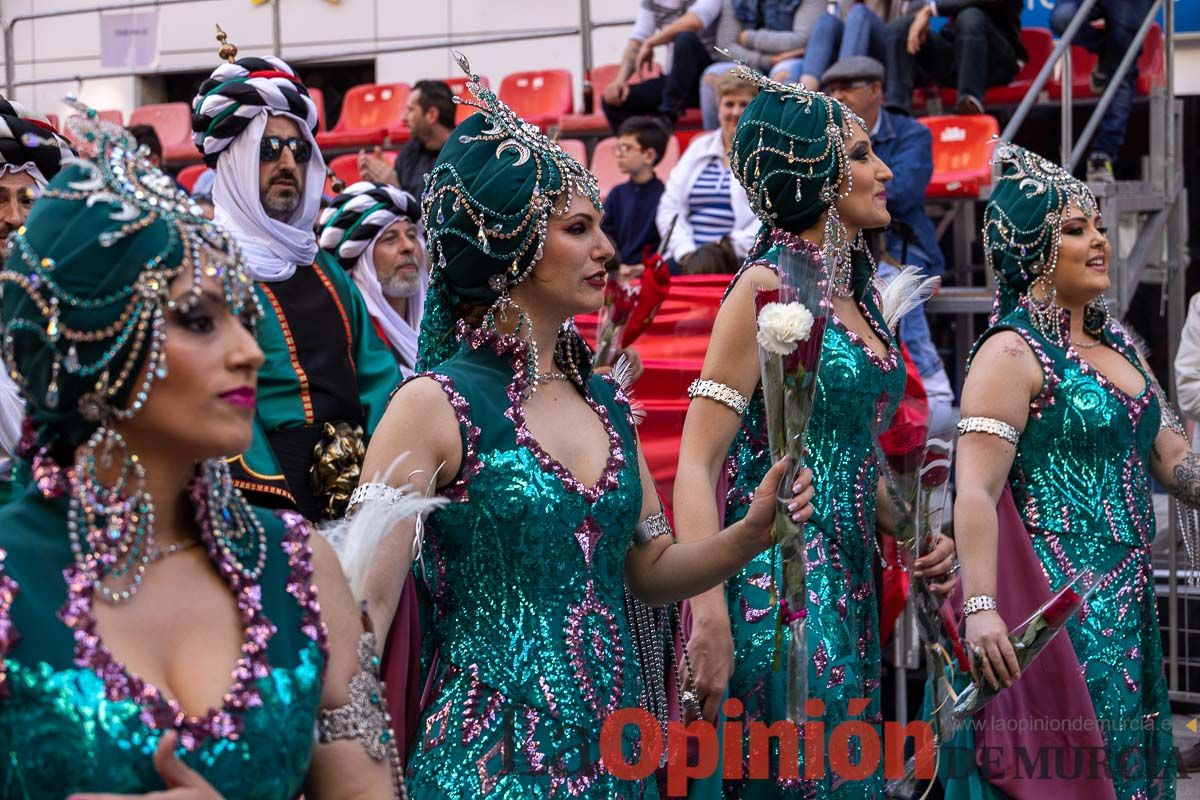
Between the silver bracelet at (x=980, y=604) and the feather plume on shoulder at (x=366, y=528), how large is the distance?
1.92 metres

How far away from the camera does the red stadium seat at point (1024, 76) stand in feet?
29.8

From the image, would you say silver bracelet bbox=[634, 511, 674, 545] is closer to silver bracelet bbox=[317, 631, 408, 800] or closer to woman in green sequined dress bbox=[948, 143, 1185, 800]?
silver bracelet bbox=[317, 631, 408, 800]

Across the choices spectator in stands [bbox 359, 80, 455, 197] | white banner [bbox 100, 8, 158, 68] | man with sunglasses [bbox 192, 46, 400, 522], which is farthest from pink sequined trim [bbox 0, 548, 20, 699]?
white banner [bbox 100, 8, 158, 68]

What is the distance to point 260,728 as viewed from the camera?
6.02 feet

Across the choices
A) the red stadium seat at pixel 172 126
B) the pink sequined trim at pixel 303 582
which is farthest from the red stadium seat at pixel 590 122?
the pink sequined trim at pixel 303 582

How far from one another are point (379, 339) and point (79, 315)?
10.4ft

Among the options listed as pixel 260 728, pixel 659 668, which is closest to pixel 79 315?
pixel 260 728

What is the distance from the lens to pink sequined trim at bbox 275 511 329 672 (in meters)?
1.94

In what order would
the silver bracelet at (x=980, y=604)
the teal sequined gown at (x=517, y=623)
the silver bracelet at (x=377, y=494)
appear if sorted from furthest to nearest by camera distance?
1. the silver bracelet at (x=980, y=604)
2. the teal sequined gown at (x=517, y=623)
3. the silver bracelet at (x=377, y=494)

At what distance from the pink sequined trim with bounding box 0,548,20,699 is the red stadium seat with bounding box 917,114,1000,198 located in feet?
22.2

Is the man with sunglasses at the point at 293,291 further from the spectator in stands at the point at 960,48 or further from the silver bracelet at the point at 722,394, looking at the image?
the spectator in stands at the point at 960,48

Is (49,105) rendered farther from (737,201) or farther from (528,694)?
(528,694)

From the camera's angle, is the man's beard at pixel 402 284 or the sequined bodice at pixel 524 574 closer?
the sequined bodice at pixel 524 574

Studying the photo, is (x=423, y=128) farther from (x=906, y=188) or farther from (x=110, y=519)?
(x=110, y=519)
